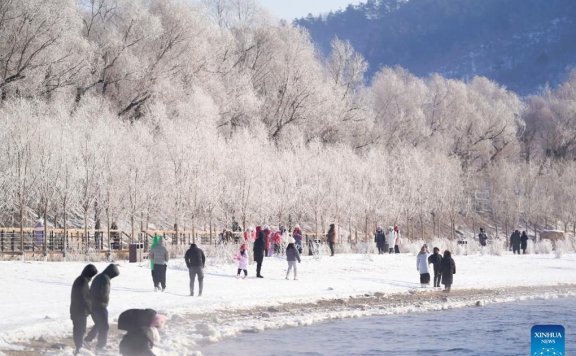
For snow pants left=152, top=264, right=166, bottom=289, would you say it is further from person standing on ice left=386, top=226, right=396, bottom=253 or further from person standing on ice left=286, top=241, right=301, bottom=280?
person standing on ice left=386, top=226, right=396, bottom=253

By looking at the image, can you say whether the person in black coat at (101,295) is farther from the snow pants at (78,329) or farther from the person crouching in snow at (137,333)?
the person crouching in snow at (137,333)

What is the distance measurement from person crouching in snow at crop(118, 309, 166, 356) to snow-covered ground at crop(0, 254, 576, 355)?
12.2 ft

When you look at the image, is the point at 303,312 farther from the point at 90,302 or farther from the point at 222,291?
the point at 90,302

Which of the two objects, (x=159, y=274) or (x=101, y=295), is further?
(x=159, y=274)

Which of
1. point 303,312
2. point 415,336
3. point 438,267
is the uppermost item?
point 438,267

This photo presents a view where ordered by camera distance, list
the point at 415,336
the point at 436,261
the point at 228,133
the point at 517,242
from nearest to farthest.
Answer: the point at 415,336, the point at 436,261, the point at 517,242, the point at 228,133

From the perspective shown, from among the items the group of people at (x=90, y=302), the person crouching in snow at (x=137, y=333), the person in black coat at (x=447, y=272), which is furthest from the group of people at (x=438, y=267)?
the person crouching in snow at (x=137, y=333)

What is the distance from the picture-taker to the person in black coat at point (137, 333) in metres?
9.11

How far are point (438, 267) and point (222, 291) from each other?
26.3 feet

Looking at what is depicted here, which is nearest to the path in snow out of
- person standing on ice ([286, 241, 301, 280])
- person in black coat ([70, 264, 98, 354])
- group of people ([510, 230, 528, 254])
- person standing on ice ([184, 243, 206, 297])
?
person in black coat ([70, 264, 98, 354])

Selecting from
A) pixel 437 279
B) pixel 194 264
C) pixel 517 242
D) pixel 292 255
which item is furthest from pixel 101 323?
pixel 517 242

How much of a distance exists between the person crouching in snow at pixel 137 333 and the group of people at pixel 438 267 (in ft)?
60.7

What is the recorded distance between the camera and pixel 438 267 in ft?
90.3

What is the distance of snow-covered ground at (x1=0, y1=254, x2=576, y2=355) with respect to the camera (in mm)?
16438
